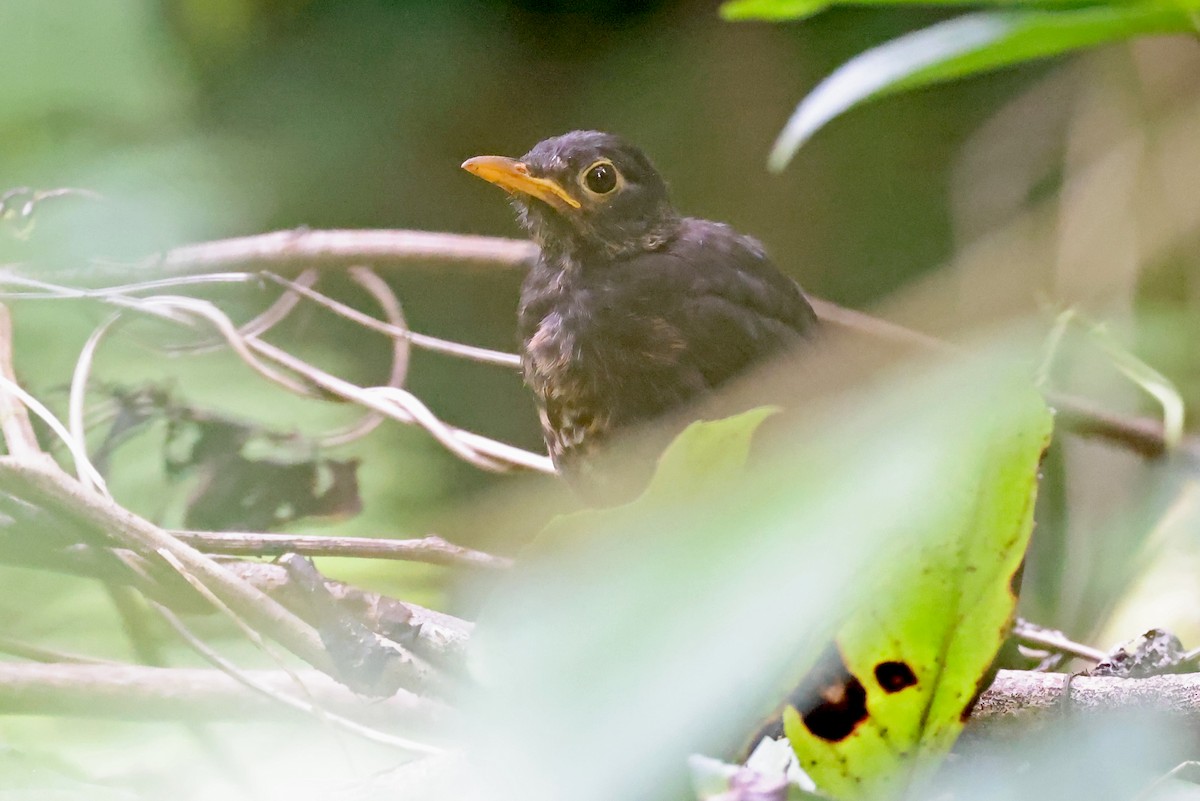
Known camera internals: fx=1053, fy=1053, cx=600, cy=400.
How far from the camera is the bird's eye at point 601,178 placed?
51.5 inches

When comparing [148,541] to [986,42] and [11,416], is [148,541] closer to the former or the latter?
[11,416]

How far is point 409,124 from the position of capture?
168cm

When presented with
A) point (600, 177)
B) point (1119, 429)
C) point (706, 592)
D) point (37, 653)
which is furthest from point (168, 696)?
point (1119, 429)

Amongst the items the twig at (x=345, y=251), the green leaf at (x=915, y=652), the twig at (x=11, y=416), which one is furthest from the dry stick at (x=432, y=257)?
the green leaf at (x=915, y=652)

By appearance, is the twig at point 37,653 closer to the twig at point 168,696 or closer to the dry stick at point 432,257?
the twig at point 168,696

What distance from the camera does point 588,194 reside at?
4.33 ft

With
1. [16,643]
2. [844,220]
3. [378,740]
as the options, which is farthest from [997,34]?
[844,220]

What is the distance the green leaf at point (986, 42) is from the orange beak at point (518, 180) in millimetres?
411

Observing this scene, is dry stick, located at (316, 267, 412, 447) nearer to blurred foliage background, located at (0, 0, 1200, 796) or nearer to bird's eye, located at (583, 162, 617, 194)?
blurred foliage background, located at (0, 0, 1200, 796)

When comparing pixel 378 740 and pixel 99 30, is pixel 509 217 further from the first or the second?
pixel 378 740

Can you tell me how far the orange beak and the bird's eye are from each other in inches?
1.1

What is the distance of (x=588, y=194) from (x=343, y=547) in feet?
1.85

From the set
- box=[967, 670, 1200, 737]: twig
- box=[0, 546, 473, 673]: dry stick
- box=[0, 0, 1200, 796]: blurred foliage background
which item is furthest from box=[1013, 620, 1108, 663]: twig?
box=[0, 546, 473, 673]: dry stick

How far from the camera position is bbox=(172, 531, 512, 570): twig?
919mm
